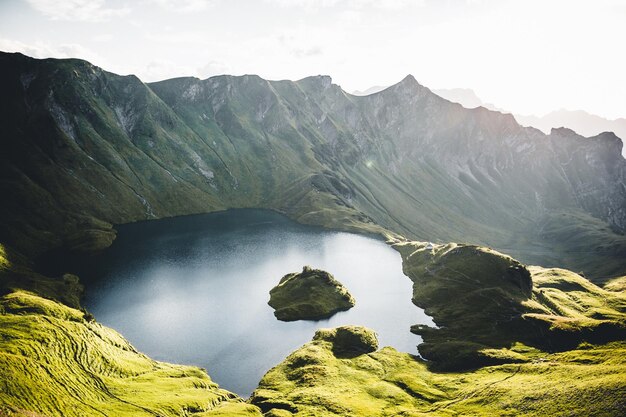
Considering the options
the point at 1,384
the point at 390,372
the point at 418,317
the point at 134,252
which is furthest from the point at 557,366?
the point at 134,252

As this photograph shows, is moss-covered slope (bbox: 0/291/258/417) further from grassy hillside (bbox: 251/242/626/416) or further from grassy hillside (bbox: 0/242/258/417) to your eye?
grassy hillside (bbox: 251/242/626/416)

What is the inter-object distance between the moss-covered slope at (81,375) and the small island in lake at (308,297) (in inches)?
1996

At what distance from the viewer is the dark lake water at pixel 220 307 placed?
106500 mm

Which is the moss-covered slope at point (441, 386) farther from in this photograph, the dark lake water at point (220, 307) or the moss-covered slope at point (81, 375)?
the moss-covered slope at point (81, 375)

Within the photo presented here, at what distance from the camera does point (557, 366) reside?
95.2 m

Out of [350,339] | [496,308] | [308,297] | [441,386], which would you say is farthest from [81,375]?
[496,308]

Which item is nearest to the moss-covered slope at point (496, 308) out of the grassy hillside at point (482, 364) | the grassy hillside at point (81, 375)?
the grassy hillside at point (482, 364)

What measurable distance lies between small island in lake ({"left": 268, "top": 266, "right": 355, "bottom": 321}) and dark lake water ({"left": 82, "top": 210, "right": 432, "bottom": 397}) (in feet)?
12.4

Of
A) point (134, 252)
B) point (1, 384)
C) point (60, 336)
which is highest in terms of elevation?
point (134, 252)

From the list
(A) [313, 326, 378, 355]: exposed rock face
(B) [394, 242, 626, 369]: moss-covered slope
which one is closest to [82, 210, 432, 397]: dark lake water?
(A) [313, 326, 378, 355]: exposed rock face

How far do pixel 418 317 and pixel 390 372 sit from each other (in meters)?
46.2

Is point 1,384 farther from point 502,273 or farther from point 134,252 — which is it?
point 502,273

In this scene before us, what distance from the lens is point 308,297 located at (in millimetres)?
149375

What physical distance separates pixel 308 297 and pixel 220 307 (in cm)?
3265
